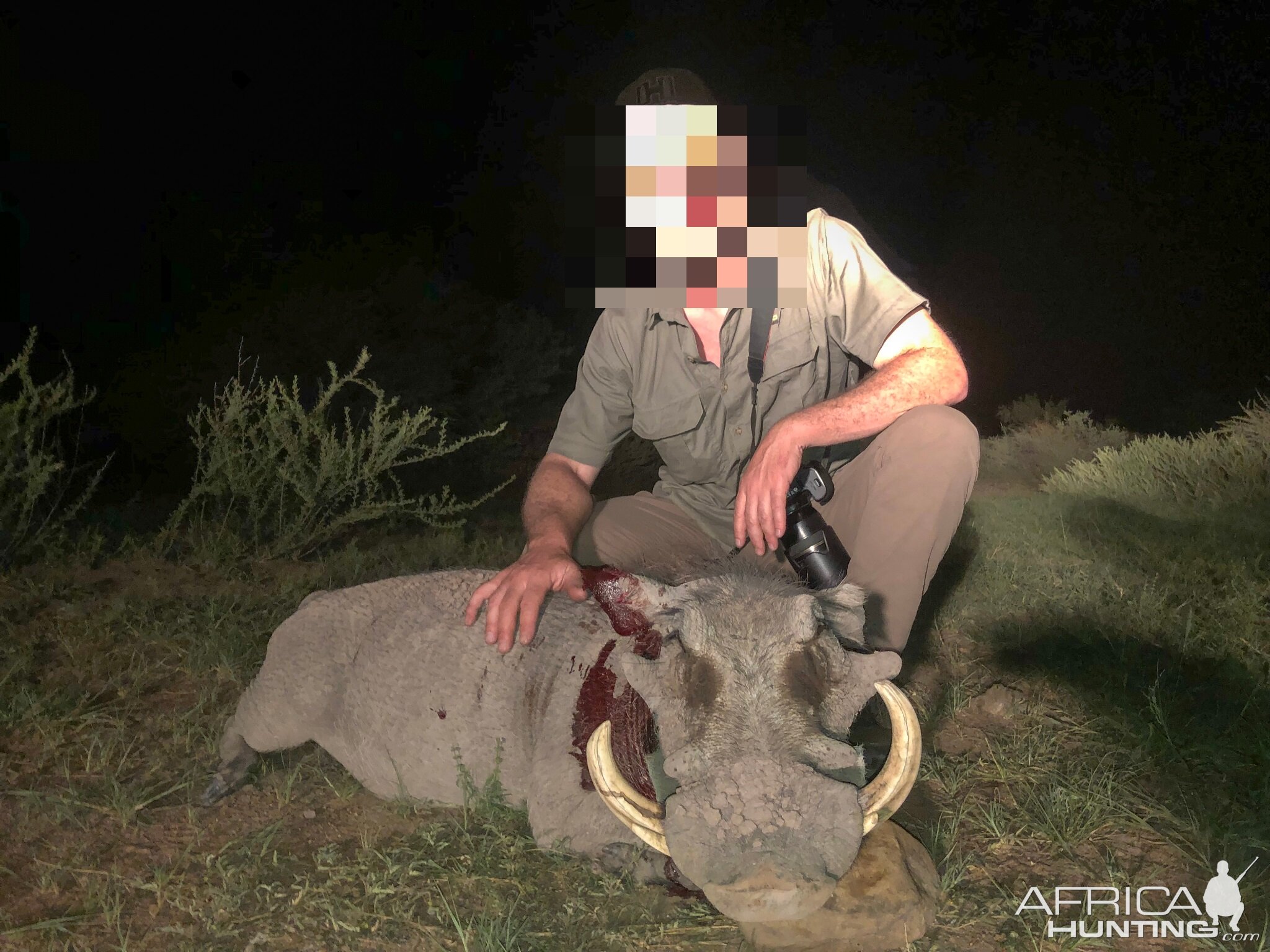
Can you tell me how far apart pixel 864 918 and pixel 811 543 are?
0.92m

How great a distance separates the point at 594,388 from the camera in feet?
11.0

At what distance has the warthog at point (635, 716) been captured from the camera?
1.72m

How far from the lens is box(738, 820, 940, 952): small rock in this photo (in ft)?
6.18

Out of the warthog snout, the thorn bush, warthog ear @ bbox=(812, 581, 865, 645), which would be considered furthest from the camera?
the thorn bush

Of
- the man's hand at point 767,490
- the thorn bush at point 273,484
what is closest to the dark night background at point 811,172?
the thorn bush at point 273,484

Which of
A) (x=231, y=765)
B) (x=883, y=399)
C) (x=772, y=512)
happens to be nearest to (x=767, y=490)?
(x=772, y=512)

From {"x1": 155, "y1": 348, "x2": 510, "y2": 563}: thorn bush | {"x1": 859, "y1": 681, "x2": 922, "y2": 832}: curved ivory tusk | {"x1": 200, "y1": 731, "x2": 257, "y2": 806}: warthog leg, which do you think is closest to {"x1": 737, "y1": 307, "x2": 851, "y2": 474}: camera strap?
{"x1": 859, "y1": 681, "x2": 922, "y2": 832}: curved ivory tusk

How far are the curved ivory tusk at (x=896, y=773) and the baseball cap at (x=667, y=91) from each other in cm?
210

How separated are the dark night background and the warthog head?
6245 millimetres

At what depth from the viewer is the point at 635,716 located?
2.10 m

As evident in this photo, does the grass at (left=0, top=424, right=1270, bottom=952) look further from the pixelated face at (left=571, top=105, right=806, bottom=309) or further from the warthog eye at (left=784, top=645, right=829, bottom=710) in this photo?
the pixelated face at (left=571, top=105, right=806, bottom=309)

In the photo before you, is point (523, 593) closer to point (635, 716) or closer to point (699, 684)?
point (635, 716)

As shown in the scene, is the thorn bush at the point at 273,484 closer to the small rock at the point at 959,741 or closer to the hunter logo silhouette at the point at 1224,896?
the small rock at the point at 959,741

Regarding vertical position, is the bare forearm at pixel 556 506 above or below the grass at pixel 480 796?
above
